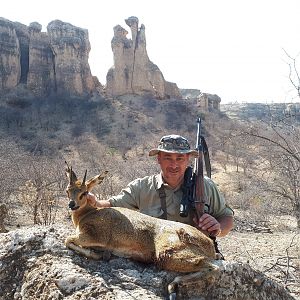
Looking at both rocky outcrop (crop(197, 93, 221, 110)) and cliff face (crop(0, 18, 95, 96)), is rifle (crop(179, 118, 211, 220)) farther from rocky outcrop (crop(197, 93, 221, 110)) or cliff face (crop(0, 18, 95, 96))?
rocky outcrop (crop(197, 93, 221, 110))

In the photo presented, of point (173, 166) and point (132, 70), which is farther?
point (132, 70)

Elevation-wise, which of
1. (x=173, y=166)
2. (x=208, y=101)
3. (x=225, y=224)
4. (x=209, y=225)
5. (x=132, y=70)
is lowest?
Answer: (x=225, y=224)

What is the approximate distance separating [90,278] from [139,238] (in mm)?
390

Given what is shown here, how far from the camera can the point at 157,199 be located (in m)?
3.86

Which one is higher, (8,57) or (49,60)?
(8,57)

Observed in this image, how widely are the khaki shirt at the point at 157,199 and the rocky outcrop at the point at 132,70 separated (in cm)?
4874

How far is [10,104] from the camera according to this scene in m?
48.4

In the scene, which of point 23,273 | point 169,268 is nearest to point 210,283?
point 169,268

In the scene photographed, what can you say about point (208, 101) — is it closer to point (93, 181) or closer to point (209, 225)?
point (209, 225)

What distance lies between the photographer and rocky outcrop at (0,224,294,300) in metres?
2.37

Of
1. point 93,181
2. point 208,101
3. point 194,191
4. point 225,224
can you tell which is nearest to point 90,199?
point 93,181

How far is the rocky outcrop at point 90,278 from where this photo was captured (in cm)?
237

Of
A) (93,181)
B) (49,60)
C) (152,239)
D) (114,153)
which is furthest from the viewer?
(49,60)

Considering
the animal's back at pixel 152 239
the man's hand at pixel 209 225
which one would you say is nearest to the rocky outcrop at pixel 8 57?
the man's hand at pixel 209 225
